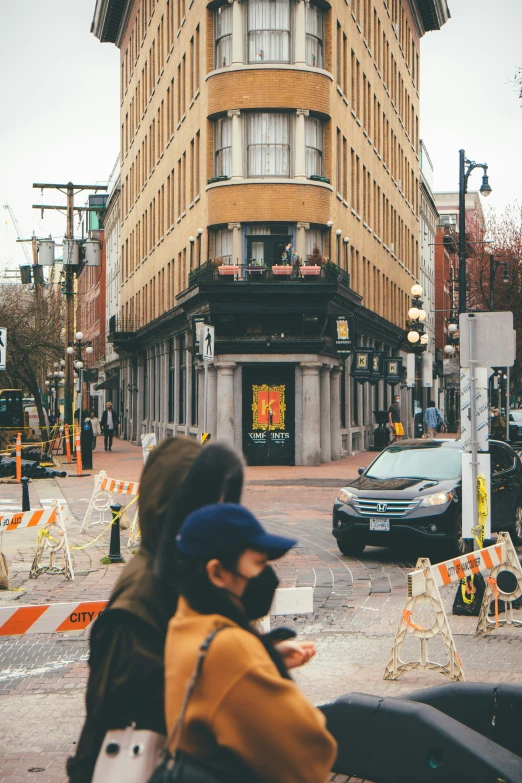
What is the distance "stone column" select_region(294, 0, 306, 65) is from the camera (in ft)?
108

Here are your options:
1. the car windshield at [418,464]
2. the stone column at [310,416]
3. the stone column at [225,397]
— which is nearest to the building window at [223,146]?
the stone column at [225,397]

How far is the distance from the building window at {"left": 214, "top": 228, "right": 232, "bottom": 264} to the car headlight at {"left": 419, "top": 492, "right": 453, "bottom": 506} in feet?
67.6

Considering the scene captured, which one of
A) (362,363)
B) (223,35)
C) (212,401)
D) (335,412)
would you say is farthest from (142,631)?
(362,363)

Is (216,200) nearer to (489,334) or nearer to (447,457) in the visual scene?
(447,457)

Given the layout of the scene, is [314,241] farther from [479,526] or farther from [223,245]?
[479,526]

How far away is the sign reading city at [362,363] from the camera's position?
1490 inches

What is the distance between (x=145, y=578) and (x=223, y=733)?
56cm

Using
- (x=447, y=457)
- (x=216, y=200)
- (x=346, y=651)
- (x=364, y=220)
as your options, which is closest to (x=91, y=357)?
(x=364, y=220)

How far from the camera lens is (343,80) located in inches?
1473

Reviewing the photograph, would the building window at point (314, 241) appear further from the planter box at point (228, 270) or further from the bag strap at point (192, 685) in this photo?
the bag strap at point (192, 685)

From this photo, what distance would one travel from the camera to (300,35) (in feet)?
108

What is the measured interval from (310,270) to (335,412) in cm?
603

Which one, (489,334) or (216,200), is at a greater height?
(216,200)

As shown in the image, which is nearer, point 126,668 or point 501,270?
point 126,668
